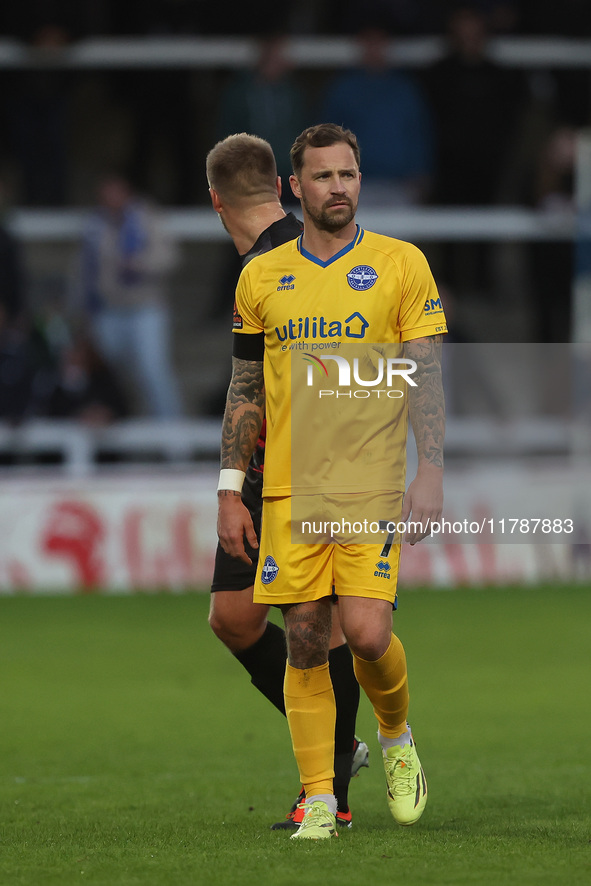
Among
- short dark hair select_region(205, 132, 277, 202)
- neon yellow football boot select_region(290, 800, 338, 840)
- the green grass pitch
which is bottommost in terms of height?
the green grass pitch

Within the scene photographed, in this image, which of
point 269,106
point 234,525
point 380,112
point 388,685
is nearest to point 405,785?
point 388,685

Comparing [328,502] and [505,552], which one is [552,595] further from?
[328,502]

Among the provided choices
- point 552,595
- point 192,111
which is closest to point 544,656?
point 552,595

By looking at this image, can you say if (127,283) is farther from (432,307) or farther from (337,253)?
(432,307)

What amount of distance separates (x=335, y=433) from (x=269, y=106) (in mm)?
9084

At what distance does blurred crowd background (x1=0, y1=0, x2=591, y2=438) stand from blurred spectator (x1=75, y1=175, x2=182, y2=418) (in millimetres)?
17

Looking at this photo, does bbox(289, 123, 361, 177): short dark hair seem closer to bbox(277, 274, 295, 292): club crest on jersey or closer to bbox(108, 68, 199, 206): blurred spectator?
bbox(277, 274, 295, 292): club crest on jersey

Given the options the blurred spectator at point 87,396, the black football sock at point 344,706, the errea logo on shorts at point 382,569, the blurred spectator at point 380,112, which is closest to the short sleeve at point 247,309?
the errea logo on shorts at point 382,569

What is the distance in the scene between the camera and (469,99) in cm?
1358

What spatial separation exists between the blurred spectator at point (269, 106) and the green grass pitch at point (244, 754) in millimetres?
4098

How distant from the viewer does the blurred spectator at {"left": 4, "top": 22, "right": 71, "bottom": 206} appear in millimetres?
13844

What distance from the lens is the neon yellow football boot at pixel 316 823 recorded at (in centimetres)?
456

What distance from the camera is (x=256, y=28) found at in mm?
14844

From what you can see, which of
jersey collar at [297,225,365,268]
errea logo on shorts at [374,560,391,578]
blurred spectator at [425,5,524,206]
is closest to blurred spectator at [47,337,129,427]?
blurred spectator at [425,5,524,206]
